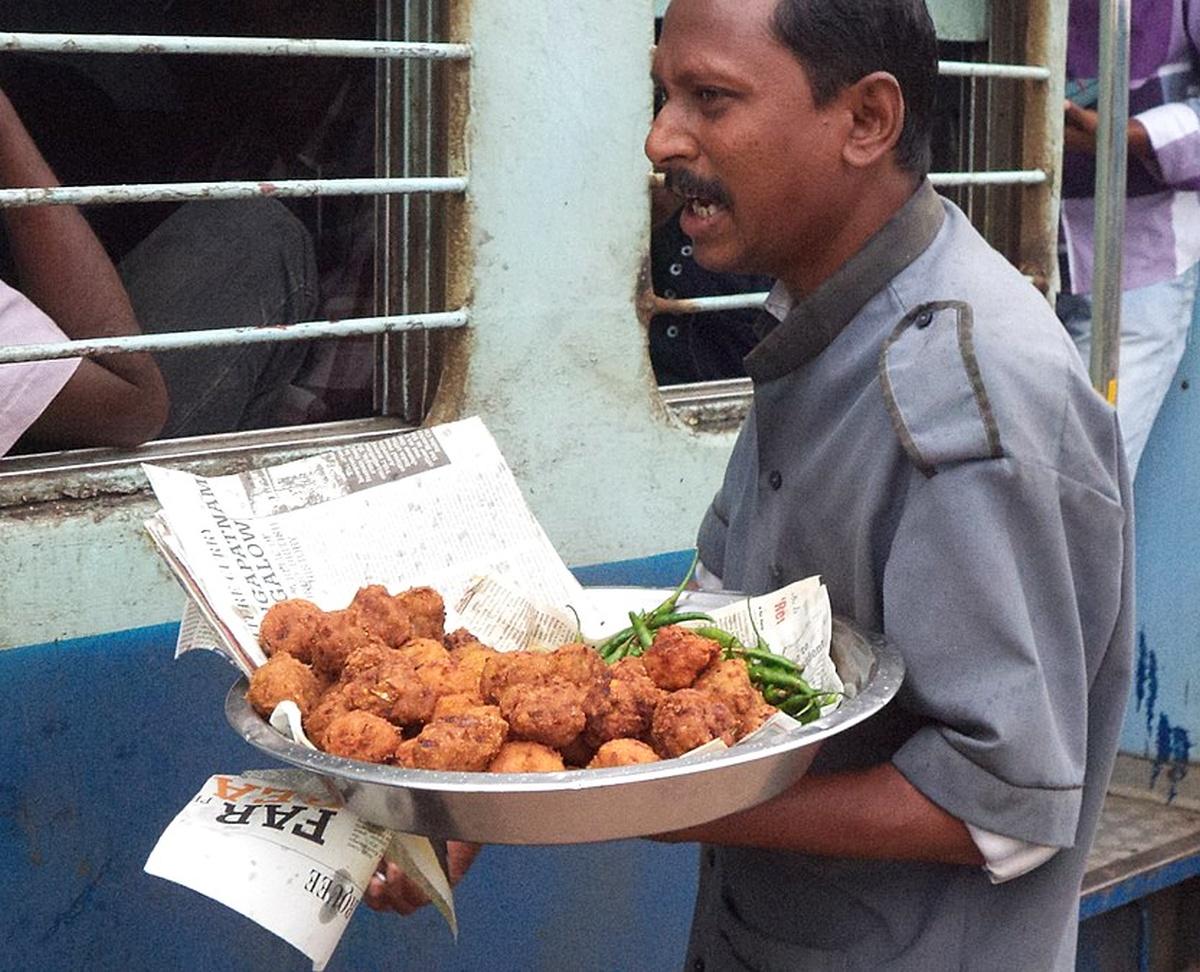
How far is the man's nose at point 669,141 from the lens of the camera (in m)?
1.76

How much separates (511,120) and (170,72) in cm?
116

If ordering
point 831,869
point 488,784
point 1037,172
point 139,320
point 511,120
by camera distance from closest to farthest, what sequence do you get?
point 488,784 → point 831,869 → point 511,120 → point 139,320 → point 1037,172

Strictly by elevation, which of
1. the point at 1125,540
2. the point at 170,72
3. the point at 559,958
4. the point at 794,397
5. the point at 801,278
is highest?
the point at 170,72

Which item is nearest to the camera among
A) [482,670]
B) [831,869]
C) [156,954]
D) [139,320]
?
[482,670]

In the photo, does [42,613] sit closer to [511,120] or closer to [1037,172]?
[511,120]

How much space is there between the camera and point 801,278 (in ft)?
5.92

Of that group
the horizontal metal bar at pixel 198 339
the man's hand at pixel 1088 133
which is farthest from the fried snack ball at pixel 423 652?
the man's hand at pixel 1088 133

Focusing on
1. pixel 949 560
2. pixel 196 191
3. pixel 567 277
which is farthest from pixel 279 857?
pixel 567 277

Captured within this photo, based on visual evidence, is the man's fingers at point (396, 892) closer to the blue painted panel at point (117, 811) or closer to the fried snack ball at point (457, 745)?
the fried snack ball at point (457, 745)

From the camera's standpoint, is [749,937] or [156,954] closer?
[749,937]

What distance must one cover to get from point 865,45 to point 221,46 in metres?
0.95

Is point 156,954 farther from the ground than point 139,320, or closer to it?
closer to it

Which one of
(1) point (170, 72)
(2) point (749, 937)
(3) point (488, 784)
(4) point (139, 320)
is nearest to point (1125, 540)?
(2) point (749, 937)

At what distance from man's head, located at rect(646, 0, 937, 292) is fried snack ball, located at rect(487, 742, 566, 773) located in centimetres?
57
